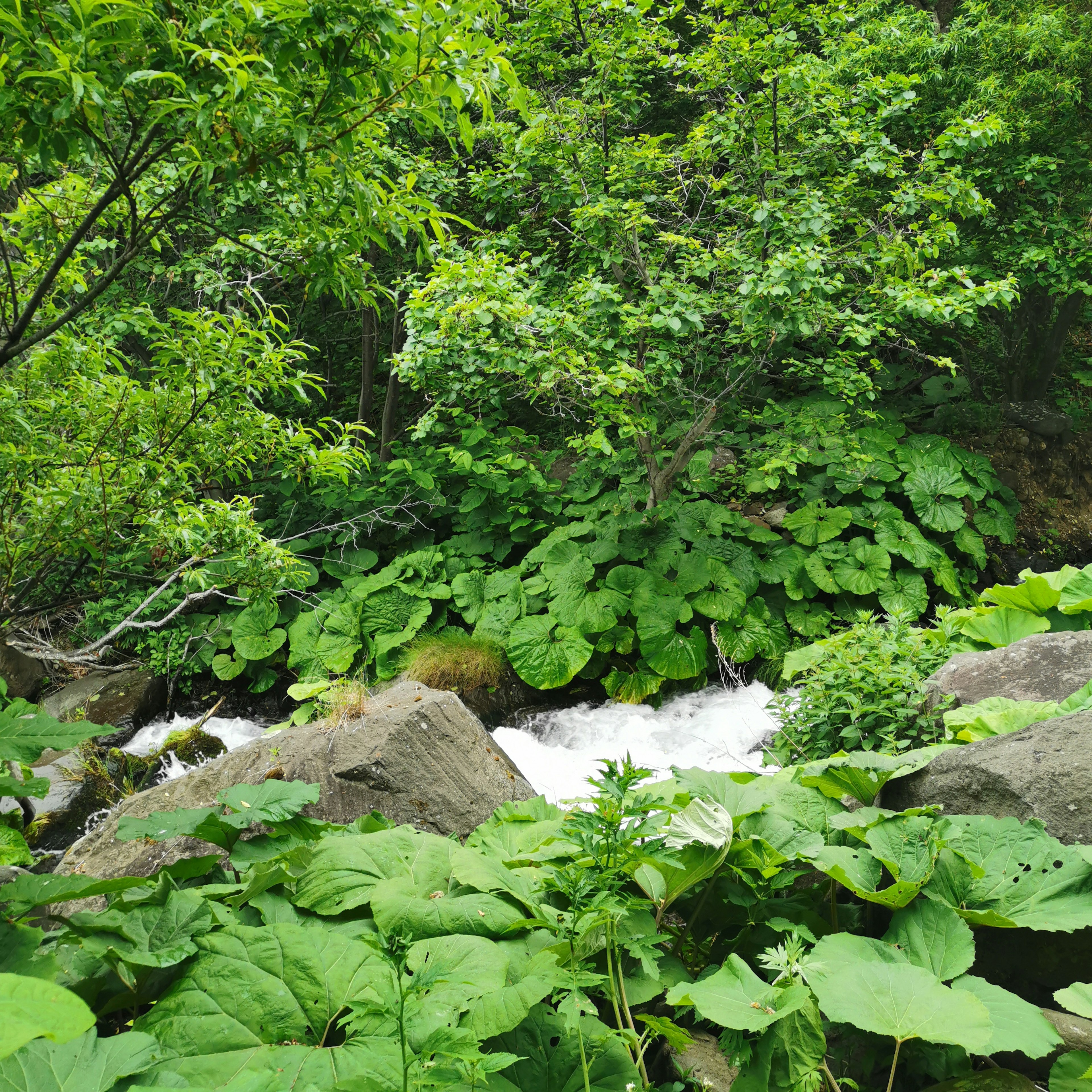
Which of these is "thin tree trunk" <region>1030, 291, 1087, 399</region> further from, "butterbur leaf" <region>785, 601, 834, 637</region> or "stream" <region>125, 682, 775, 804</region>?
"stream" <region>125, 682, 775, 804</region>

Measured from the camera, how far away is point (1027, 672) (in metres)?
3.64

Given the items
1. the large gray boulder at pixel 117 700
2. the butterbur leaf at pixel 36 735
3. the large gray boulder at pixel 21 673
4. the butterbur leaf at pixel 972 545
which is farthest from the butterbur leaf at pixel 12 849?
the butterbur leaf at pixel 972 545

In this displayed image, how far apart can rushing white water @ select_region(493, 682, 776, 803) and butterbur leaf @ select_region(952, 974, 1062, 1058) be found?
11.8 ft

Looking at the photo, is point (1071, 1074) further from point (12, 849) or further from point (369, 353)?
point (369, 353)

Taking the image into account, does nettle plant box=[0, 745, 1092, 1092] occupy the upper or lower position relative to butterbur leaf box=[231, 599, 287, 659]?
upper

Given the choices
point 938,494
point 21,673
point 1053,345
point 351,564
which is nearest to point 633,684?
point 351,564

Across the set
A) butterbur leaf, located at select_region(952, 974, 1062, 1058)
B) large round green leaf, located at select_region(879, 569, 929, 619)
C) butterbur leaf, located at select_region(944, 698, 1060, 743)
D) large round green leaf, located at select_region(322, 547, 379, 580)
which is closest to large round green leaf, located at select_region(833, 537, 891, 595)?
large round green leaf, located at select_region(879, 569, 929, 619)

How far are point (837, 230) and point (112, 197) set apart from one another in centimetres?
626

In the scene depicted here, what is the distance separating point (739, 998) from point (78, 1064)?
3.49 feet

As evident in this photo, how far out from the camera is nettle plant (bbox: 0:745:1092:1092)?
4.10ft

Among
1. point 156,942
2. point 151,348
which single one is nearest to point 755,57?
point 151,348

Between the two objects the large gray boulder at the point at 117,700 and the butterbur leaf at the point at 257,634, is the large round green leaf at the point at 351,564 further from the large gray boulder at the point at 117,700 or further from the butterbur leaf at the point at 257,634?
the large gray boulder at the point at 117,700

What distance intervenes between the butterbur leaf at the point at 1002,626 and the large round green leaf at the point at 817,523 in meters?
2.57

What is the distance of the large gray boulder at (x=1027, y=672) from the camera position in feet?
11.7
